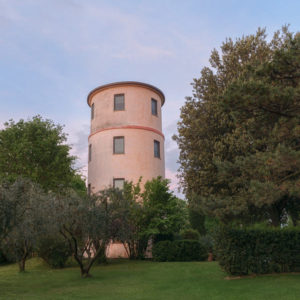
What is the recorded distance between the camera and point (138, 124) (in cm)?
3078

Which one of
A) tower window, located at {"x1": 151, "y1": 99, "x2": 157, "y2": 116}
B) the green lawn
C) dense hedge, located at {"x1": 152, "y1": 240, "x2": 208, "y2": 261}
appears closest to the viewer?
the green lawn

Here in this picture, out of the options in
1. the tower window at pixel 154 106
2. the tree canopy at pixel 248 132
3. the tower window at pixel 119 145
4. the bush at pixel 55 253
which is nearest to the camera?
the tree canopy at pixel 248 132

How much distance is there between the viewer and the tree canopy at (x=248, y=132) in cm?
1569

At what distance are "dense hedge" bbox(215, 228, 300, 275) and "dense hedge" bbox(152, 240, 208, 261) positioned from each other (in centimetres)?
835

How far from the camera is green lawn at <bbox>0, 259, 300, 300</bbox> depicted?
42.1ft

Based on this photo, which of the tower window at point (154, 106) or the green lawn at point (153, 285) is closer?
the green lawn at point (153, 285)

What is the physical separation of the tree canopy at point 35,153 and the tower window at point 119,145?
4.74m

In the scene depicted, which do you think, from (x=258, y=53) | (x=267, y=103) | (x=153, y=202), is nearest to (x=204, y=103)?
(x=258, y=53)

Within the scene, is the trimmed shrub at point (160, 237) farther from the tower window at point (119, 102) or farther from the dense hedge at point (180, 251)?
the tower window at point (119, 102)

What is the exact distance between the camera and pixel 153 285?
50.4 feet

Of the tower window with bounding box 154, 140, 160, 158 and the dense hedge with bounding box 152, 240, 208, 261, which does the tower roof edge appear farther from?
the dense hedge with bounding box 152, 240, 208, 261

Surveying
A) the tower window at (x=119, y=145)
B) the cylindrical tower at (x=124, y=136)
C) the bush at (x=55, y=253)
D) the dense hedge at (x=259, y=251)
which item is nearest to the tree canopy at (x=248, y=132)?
the dense hedge at (x=259, y=251)

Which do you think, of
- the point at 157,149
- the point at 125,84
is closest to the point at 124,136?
the point at 157,149

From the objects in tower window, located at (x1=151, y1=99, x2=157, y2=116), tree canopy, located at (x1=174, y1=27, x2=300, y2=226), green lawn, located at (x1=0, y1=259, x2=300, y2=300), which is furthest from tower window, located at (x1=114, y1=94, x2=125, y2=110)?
green lawn, located at (x1=0, y1=259, x2=300, y2=300)
